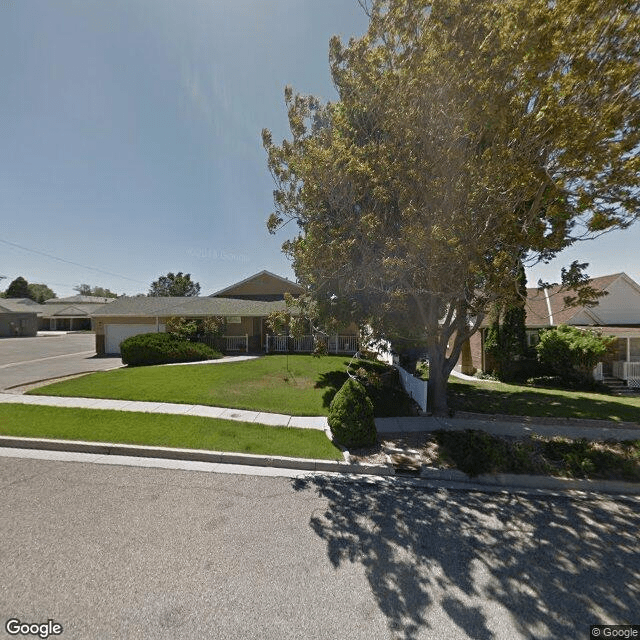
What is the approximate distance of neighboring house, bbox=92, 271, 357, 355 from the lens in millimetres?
21031

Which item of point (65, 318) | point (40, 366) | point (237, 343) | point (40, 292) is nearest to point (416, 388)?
point (237, 343)

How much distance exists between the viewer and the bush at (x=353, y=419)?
274 inches

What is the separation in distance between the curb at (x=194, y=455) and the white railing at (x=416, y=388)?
12.9 feet

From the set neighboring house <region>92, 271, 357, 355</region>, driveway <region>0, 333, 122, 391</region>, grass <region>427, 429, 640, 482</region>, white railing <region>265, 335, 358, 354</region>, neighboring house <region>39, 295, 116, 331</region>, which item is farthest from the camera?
neighboring house <region>39, 295, 116, 331</region>

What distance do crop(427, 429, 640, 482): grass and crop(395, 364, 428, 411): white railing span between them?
2631 mm

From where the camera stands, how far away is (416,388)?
34.6ft

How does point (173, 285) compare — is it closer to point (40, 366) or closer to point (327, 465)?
point (40, 366)

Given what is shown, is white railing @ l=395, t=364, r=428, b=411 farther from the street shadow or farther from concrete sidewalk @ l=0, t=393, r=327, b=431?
the street shadow

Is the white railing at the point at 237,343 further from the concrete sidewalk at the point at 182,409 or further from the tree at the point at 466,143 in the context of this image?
the tree at the point at 466,143

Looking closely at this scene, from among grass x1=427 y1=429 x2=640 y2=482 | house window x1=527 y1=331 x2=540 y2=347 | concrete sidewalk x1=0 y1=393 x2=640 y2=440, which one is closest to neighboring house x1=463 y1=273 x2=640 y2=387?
house window x1=527 y1=331 x2=540 y2=347

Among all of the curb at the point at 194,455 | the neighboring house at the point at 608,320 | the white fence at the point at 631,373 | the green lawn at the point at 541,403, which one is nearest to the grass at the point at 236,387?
the green lawn at the point at 541,403

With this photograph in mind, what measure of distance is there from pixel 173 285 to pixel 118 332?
48.6 m

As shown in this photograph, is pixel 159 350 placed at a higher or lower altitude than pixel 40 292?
lower

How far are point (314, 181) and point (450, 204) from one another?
3.06 meters
